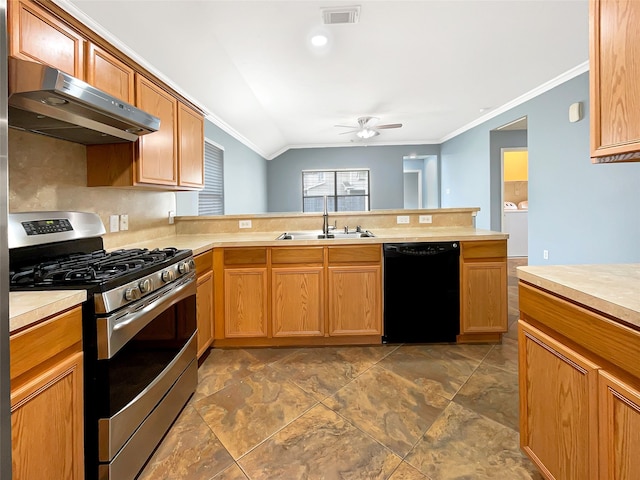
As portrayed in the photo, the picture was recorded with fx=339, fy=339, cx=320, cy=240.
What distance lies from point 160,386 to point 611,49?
2.23 meters

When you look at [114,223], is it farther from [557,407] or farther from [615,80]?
[615,80]

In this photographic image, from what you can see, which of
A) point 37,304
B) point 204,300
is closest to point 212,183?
point 204,300

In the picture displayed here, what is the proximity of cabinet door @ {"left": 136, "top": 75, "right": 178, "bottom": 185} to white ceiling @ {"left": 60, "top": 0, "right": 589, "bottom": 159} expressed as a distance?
20.3 inches

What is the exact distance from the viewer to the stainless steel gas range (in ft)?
4.00

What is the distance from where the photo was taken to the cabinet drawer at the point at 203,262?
2300 millimetres

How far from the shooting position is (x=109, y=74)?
1.86 m

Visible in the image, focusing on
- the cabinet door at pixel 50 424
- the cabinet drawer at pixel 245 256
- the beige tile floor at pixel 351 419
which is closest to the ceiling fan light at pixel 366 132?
the cabinet drawer at pixel 245 256

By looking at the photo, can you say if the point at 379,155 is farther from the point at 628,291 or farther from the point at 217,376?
the point at 628,291

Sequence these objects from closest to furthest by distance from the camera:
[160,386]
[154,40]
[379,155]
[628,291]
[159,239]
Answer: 1. [628,291]
2. [160,386]
3. [154,40]
4. [159,239]
5. [379,155]

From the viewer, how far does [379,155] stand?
8.46 meters

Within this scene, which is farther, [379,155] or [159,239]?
[379,155]

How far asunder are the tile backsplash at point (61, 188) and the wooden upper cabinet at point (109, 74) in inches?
16.3

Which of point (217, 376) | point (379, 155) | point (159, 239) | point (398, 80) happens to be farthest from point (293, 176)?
point (217, 376)

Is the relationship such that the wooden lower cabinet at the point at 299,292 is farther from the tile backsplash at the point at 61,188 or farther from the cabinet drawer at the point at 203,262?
the tile backsplash at the point at 61,188
